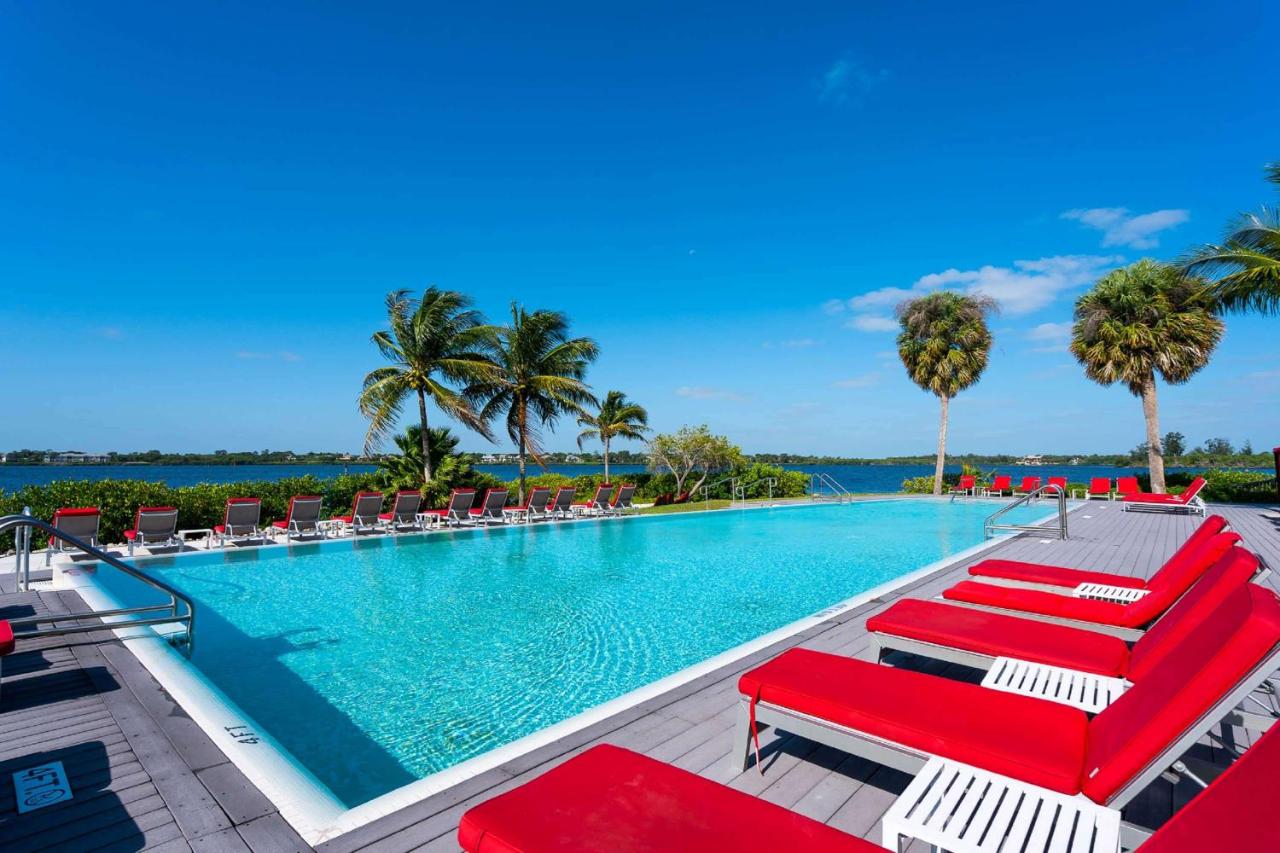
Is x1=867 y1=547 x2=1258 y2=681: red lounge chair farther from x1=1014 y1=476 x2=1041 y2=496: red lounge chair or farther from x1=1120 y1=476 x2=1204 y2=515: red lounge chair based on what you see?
x1=1014 y1=476 x2=1041 y2=496: red lounge chair

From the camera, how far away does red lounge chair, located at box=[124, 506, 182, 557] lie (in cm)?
1027

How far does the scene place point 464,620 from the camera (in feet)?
23.2

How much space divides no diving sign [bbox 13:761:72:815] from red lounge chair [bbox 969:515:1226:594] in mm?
6798

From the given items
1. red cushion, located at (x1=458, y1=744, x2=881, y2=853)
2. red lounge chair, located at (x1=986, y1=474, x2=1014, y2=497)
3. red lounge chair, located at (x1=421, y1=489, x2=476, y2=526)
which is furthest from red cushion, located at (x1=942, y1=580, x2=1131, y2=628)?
red lounge chair, located at (x1=986, y1=474, x2=1014, y2=497)

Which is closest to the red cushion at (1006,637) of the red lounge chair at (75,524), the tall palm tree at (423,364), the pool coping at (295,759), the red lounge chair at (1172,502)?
the pool coping at (295,759)

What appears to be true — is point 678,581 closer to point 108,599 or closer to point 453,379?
point 108,599

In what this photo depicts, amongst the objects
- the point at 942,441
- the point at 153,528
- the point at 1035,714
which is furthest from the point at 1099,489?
the point at 153,528

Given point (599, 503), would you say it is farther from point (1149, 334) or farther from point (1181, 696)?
point (1149, 334)

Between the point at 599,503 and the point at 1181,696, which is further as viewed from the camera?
the point at 599,503

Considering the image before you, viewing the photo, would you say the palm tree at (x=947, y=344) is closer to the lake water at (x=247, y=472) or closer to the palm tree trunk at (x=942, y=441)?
the palm tree trunk at (x=942, y=441)

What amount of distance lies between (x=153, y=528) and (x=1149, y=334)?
28364 millimetres

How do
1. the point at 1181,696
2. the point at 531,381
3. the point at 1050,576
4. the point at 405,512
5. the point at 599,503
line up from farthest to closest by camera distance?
the point at 531,381 < the point at 599,503 < the point at 405,512 < the point at 1050,576 < the point at 1181,696

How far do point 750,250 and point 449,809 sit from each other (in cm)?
2497

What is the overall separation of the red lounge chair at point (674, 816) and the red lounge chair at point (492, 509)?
13576 mm
